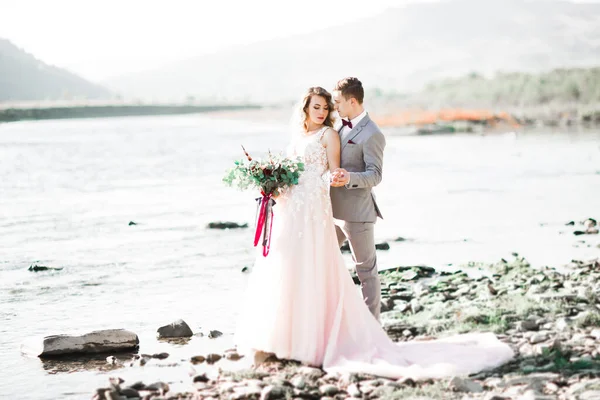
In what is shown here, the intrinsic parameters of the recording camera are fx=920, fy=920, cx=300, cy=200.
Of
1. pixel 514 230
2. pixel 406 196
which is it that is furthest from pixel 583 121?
pixel 514 230

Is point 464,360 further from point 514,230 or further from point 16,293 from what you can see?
point 514,230

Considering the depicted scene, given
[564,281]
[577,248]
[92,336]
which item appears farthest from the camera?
[577,248]

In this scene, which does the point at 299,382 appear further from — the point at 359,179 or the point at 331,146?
the point at 331,146

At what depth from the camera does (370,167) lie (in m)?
8.75

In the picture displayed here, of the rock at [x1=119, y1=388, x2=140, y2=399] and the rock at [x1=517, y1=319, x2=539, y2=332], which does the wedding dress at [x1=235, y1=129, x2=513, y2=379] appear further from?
the rock at [x1=119, y1=388, x2=140, y2=399]

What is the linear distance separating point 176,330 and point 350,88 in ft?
13.1

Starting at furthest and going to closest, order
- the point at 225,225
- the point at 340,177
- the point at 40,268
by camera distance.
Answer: the point at 225,225 → the point at 40,268 → the point at 340,177

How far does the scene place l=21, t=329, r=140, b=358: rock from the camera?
10258 mm

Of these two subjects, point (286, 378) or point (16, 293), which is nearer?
point (286, 378)

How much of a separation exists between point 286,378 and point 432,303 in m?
3.92

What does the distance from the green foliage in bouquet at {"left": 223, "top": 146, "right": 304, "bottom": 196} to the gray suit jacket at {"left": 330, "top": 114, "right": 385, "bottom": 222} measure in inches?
20.4

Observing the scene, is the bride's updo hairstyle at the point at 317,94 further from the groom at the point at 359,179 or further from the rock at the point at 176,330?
the rock at the point at 176,330

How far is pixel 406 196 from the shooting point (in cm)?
2734

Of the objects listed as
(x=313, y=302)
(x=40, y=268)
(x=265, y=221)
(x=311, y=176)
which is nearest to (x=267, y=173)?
(x=311, y=176)
